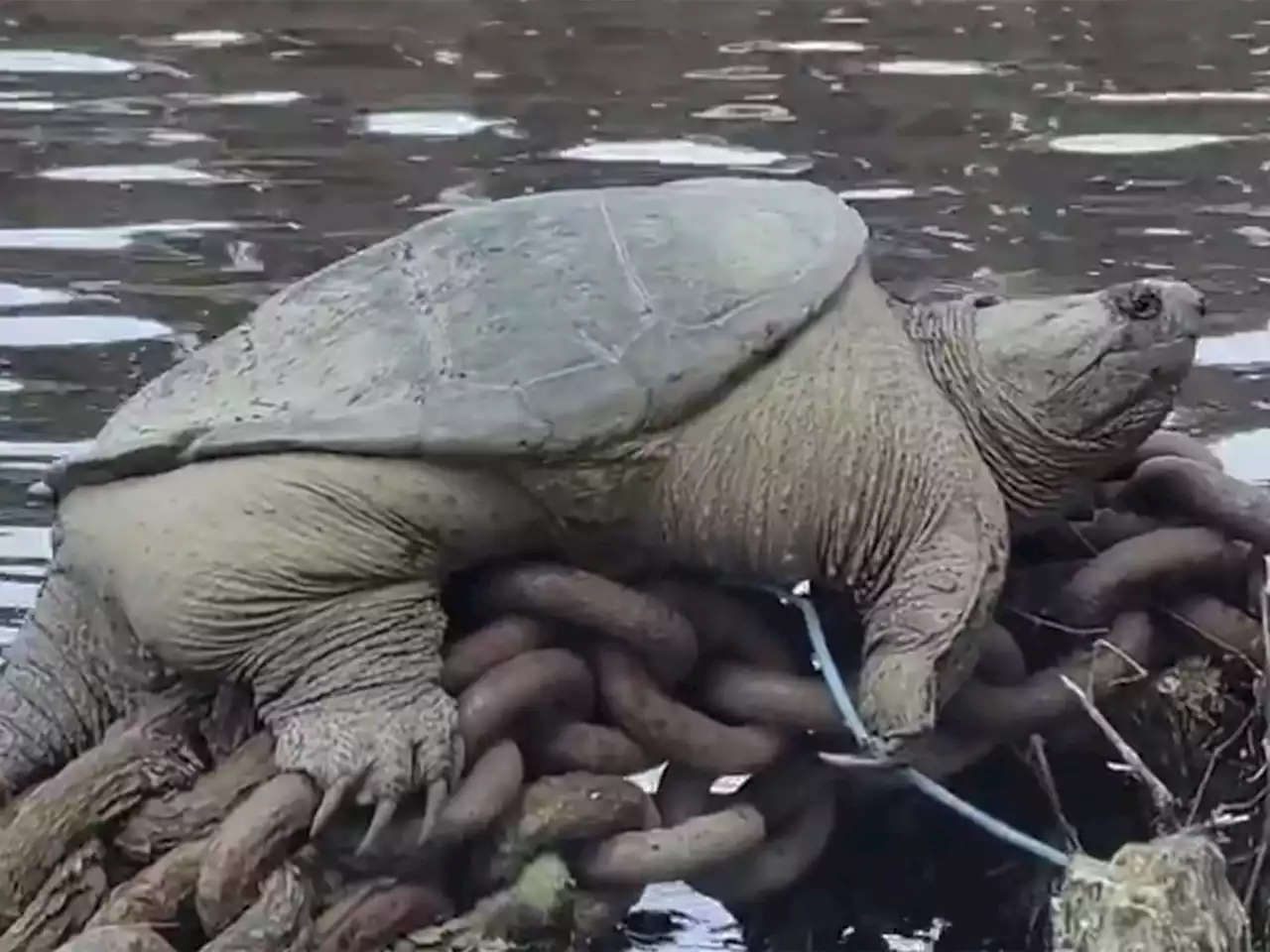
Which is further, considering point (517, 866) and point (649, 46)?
point (649, 46)

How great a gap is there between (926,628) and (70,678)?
766 mm

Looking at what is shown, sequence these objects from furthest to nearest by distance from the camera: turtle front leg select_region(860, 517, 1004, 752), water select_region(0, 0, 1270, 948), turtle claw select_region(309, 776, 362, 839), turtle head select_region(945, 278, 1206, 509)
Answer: water select_region(0, 0, 1270, 948)
turtle head select_region(945, 278, 1206, 509)
turtle front leg select_region(860, 517, 1004, 752)
turtle claw select_region(309, 776, 362, 839)

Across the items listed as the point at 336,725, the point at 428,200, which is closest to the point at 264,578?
the point at 336,725

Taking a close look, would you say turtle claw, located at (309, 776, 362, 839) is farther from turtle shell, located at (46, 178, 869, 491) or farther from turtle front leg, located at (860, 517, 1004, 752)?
turtle front leg, located at (860, 517, 1004, 752)

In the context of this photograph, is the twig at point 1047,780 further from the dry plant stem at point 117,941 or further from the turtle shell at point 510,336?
the dry plant stem at point 117,941

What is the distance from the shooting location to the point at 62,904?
6.59ft

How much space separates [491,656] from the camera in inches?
85.4

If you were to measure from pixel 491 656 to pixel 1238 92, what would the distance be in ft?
13.8

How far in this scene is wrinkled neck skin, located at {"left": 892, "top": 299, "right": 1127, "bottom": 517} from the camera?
2305 mm

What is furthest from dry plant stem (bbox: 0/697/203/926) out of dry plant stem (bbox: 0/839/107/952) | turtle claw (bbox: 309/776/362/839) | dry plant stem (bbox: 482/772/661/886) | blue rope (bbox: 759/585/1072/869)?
blue rope (bbox: 759/585/1072/869)

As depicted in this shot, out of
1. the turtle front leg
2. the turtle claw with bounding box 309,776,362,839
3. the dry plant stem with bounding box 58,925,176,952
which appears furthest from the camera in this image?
the turtle front leg

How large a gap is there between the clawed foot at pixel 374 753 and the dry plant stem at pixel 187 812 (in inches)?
1.6

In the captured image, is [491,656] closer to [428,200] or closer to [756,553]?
[756,553]

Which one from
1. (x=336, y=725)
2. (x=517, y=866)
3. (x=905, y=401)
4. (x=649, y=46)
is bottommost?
(x=649, y=46)
